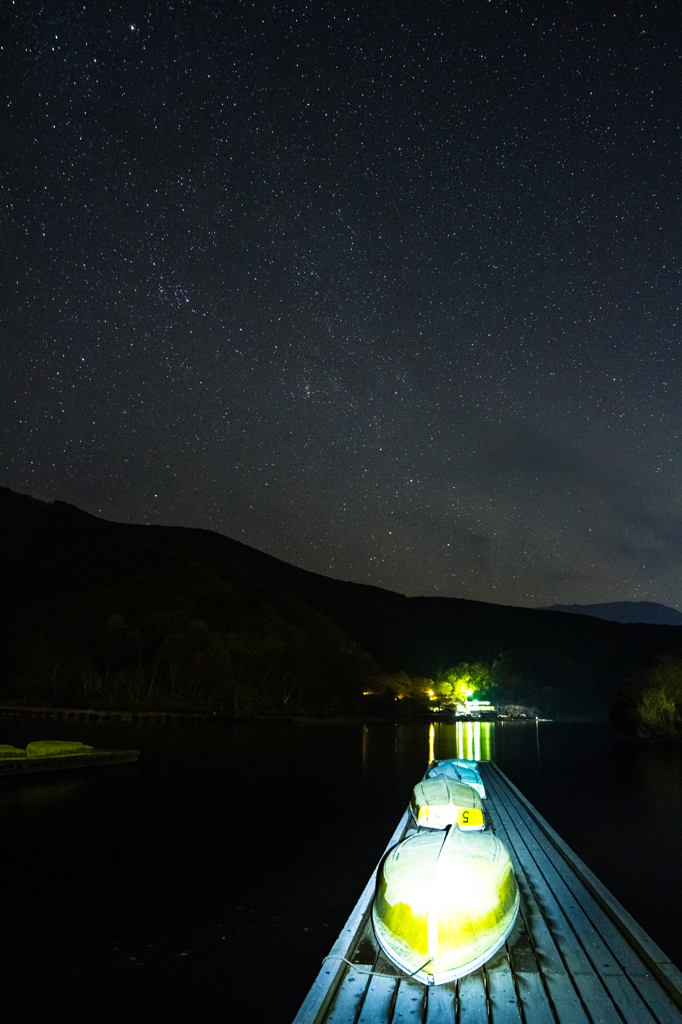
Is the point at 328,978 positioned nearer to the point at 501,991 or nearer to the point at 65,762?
the point at 501,991

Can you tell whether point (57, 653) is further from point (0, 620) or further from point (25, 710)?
point (0, 620)

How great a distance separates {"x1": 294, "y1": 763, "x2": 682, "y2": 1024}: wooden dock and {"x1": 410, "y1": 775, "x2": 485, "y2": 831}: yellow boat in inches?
152

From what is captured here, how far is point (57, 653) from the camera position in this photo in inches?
4065

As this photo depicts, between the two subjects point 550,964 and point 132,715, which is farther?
point 132,715

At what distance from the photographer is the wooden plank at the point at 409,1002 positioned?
5.95 meters

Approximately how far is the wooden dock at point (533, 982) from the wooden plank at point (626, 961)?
0.01 meters

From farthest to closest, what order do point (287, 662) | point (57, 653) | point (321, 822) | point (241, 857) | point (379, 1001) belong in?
point (287, 662) → point (57, 653) → point (321, 822) → point (241, 857) → point (379, 1001)

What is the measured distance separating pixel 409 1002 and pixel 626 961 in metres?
2.76

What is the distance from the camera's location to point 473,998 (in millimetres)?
6328

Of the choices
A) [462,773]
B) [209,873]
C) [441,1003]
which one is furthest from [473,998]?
[462,773]

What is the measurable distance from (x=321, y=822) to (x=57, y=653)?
93.8 metres

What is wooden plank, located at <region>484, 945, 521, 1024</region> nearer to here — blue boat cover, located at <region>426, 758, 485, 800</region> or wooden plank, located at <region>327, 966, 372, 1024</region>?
wooden plank, located at <region>327, 966, 372, 1024</region>

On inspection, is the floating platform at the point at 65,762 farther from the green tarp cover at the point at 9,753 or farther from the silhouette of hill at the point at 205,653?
the silhouette of hill at the point at 205,653

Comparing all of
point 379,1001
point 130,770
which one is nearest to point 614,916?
point 379,1001
